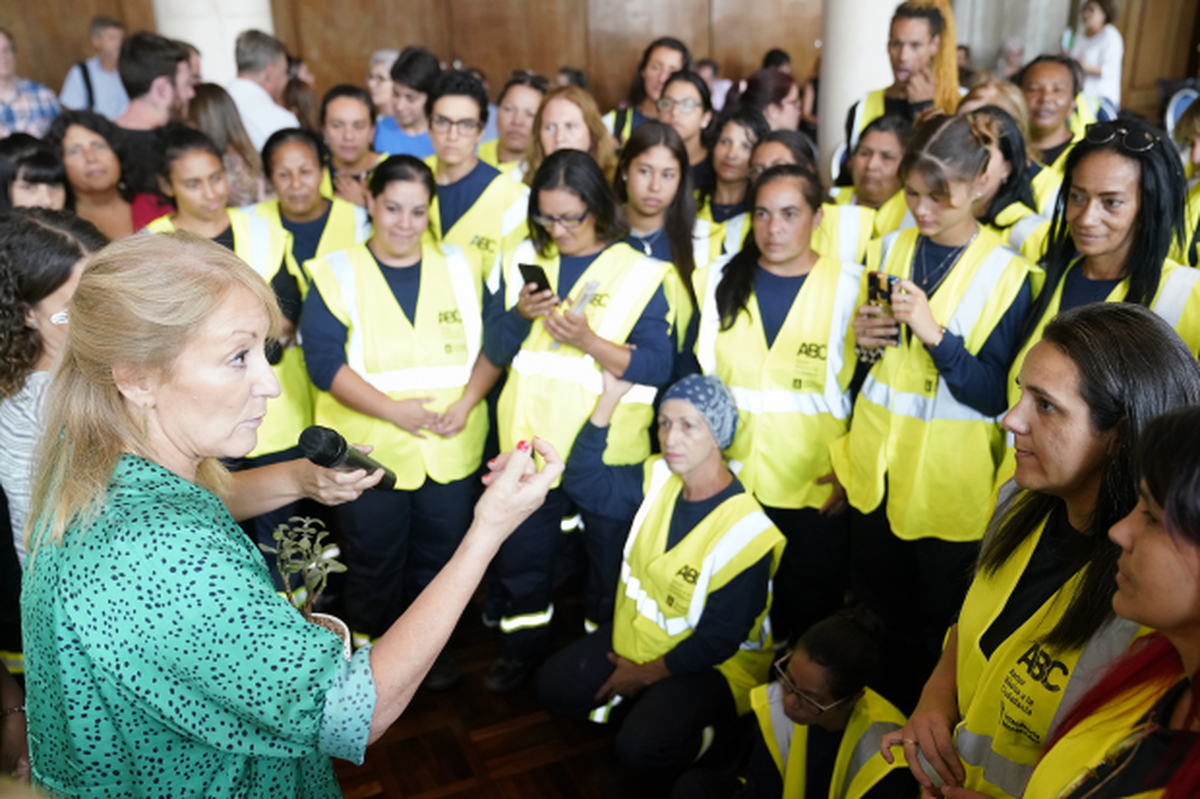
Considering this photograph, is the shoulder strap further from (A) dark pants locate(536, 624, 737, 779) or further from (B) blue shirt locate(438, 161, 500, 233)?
(A) dark pants locate(536, 624, 737, 779)

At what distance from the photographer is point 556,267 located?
2715mm

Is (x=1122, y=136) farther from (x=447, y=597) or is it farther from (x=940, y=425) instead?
(x=447, y=597)

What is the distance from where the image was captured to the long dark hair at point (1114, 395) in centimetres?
122

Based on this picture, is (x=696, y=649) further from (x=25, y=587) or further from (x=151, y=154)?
(x=151, y=154)

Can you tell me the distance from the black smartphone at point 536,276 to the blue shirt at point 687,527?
1.42 feet

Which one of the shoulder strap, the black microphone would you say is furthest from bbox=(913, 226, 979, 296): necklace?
the shoulder strap

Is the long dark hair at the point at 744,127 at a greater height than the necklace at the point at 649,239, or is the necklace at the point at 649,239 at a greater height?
the long dark hair at the point at 744,127

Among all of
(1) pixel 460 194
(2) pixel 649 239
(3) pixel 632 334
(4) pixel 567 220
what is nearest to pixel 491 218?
(1) pixel 460 194

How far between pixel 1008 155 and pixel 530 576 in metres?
2.03

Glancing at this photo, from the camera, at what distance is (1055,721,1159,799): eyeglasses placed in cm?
95

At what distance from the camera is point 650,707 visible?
7.82ft

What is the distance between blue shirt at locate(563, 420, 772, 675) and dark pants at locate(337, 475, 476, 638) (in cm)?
39

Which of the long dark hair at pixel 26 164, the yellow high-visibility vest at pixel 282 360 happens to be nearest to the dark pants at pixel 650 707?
the yellow high-visibility vest at pixel 282 360

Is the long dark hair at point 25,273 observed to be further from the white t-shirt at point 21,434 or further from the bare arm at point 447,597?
the bare arm at point 447,597
